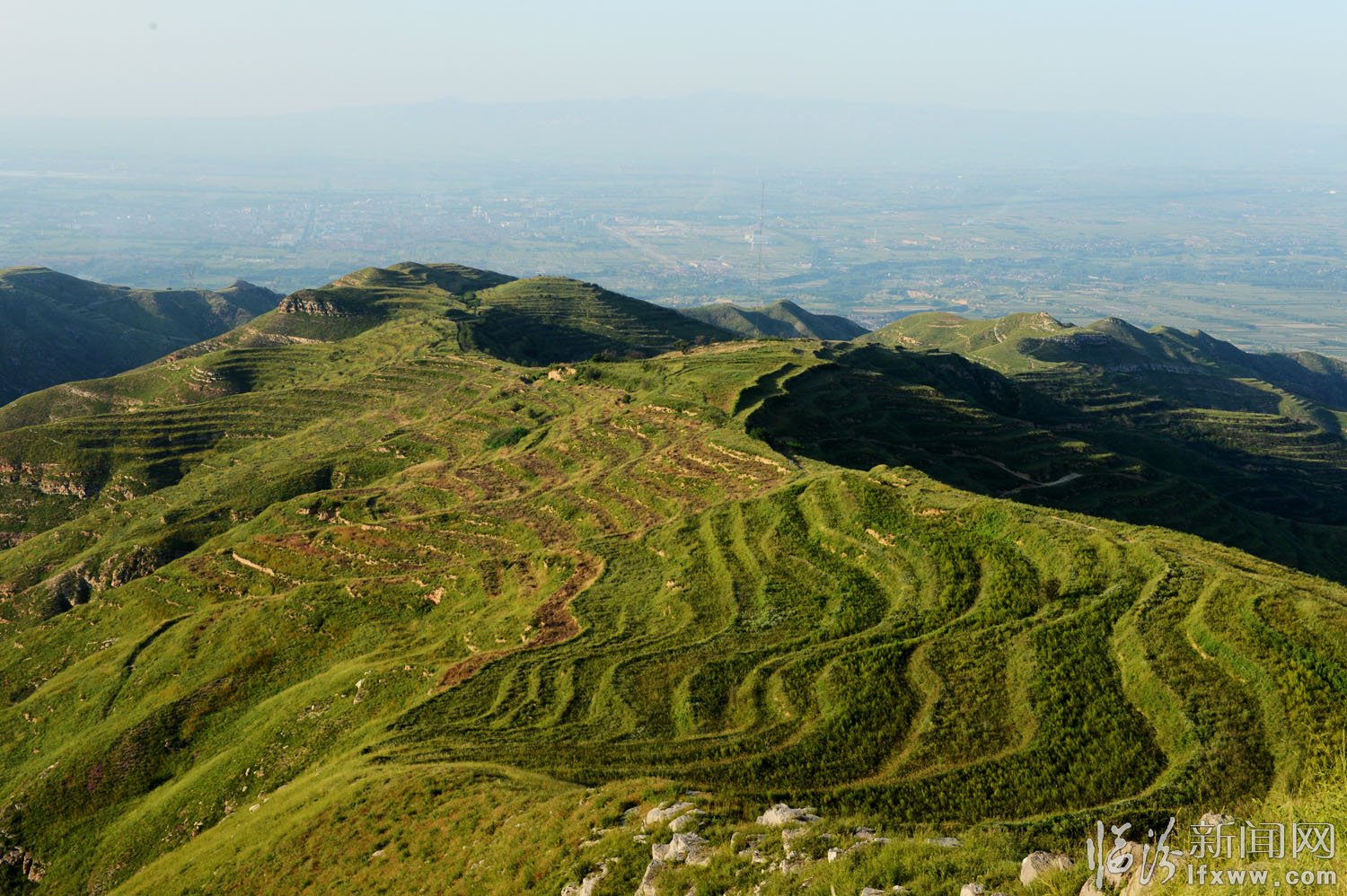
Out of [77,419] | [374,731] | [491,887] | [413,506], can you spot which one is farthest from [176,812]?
[77,419]

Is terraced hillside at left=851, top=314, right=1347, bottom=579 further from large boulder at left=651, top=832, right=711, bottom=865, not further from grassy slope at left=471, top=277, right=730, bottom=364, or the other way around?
grassy slope at left=471, top=277, right=730, bottom=364

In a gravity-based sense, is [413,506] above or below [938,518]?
below

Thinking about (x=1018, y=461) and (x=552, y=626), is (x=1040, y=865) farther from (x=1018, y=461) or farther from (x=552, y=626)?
(x=1018, y=461)

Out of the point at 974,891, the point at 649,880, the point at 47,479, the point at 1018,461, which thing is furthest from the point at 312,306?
the point at 974,891

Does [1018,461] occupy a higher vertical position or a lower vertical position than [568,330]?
lower

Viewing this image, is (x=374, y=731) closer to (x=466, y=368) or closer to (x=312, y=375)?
(x=466, y=368)

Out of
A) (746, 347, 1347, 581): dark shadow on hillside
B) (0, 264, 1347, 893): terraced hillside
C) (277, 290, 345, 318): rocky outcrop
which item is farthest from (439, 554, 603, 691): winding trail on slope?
(277, 290, 345, 318): rocky outcrop

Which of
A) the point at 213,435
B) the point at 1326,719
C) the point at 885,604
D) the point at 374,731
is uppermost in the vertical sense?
the point at 1326,719
